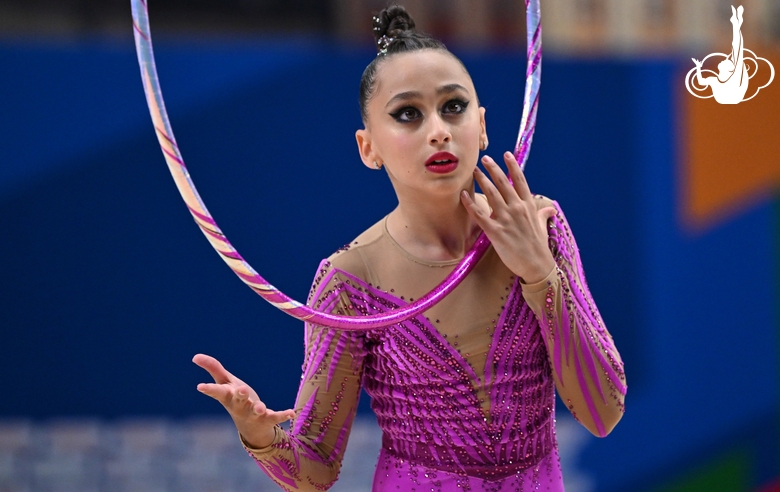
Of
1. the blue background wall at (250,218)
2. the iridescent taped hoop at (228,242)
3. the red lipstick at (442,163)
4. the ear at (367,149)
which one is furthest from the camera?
the blue background wall at (250,218)

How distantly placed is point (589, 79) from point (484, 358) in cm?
220

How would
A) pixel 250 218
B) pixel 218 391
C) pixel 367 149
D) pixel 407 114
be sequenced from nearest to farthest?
pixel 218 391, pixel 407 114, pixel 367 149, pixel 250 218

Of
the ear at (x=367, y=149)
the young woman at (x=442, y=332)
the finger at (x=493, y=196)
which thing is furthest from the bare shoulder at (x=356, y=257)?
the finger at (x=493, y=196)

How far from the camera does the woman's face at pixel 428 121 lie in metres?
1.22

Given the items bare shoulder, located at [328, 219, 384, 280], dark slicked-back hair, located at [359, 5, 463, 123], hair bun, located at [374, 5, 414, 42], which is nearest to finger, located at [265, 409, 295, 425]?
bare shoulder, located at [328, 219, 384, 280]

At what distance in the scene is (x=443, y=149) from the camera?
3.98 ft

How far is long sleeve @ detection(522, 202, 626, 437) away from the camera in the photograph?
1199mm

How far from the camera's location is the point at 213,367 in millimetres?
1163

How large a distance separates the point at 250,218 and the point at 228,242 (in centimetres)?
188

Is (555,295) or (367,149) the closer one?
(555,295)

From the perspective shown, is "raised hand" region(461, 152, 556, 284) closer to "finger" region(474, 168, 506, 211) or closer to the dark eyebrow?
"finger" region(474, 168, 506, 211)

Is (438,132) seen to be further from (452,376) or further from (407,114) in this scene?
(452,376)

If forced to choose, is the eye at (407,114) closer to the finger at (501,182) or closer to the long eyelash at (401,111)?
the long eyelash at (401,111)

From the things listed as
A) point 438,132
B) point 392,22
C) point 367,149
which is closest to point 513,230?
point 438,132
